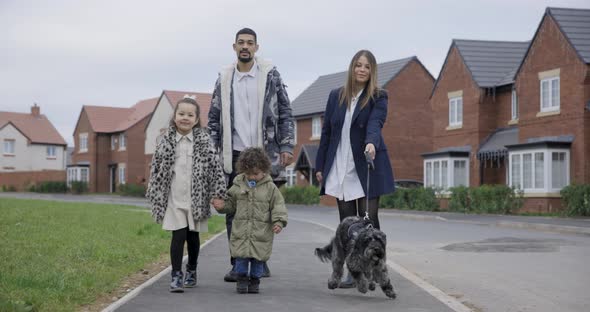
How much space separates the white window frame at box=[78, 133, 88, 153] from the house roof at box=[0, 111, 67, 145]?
38.9ft

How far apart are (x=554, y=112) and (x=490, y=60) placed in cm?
821

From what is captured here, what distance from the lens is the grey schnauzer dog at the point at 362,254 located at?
6692 millimetres

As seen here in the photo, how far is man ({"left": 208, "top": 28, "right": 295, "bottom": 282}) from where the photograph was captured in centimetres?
820

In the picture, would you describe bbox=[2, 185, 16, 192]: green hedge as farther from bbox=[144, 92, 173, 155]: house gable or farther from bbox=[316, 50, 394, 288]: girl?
bbox=[316, 50, 394, 288]: girl

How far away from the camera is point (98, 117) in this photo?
242 feet

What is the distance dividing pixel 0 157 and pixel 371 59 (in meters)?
81.9

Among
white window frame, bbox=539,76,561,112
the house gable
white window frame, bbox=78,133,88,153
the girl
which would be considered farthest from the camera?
Result: white window frame, bbox=78,133,88,153

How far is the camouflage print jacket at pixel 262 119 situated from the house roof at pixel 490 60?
28442 millimetres

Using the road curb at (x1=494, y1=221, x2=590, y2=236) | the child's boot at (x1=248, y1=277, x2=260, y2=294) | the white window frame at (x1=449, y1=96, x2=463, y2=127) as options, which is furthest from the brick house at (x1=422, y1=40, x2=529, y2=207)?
the child's boot at (x1=248, y1=277, x2=260, y2=294)

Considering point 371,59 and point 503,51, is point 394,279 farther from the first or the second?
point 503,51

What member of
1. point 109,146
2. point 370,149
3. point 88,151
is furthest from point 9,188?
point 370,149

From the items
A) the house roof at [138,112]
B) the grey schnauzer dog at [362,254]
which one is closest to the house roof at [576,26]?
the grey schnauzer dog at [362,254]

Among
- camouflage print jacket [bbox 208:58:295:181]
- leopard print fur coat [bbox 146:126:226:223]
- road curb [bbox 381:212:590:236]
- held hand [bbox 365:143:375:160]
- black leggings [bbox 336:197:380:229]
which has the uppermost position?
camouflage print jacket [bbox 208:58:295:181]

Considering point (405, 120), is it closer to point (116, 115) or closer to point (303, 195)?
point (303, 195)
